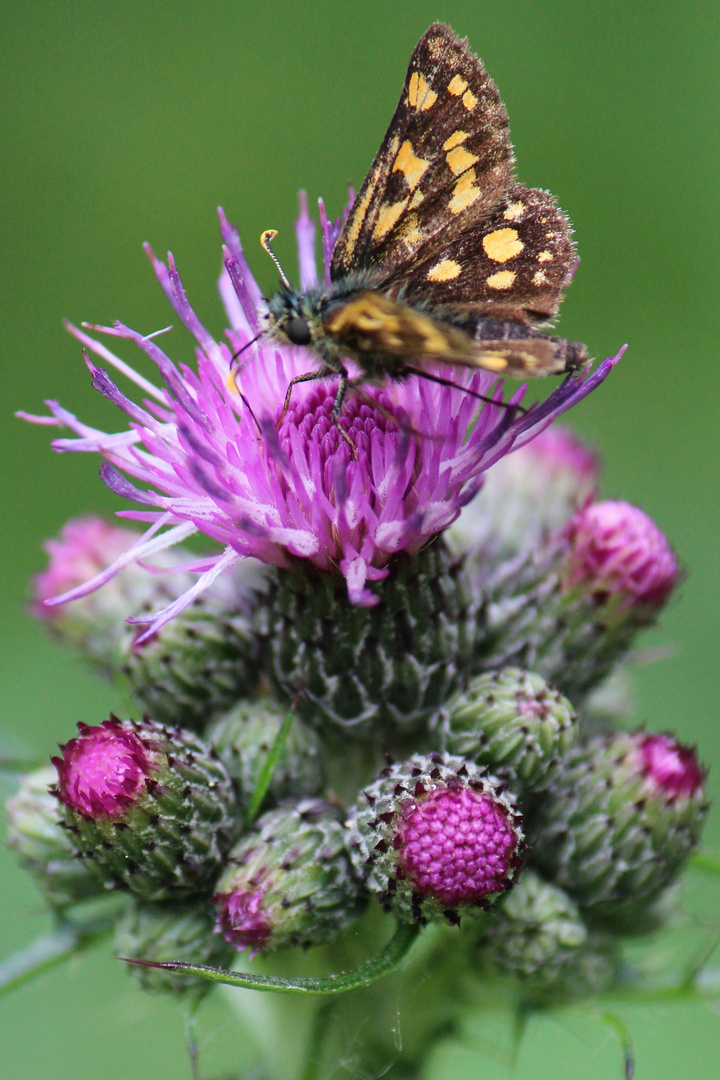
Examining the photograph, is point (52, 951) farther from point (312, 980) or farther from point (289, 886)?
point (312, 980)

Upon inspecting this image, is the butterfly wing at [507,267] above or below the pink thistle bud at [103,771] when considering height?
above

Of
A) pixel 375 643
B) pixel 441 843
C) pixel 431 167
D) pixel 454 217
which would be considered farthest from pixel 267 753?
pixel 431 167

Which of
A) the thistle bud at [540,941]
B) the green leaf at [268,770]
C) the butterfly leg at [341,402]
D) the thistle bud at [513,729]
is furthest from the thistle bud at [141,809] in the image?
the butterfly leg at [341,402]

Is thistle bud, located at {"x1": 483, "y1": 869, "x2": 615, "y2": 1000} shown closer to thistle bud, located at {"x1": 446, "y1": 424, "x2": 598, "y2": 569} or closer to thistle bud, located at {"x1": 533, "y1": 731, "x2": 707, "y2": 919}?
thistle bud, located at {"x1": 533, "y1": 731, "x2": 707, "y2": 919}

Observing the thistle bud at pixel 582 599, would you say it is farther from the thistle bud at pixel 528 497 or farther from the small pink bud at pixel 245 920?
the small pink bud at pixel 245 920

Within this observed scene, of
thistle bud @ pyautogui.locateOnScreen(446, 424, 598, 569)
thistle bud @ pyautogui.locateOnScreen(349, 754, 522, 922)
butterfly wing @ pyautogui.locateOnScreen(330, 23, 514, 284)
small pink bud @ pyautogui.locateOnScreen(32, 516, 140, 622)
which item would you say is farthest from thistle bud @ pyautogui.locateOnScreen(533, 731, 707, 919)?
small pink bud @ pyautogui.locateOnScreen(32, 516, 140, 622)

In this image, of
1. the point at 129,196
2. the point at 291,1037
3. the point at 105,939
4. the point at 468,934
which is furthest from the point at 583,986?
the point at 129,196

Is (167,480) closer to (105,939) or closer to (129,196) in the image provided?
(105,939)
